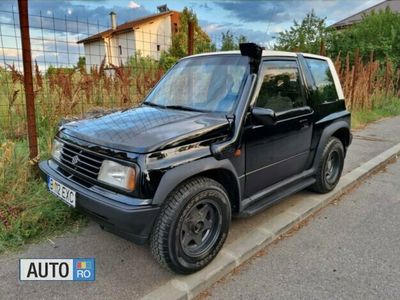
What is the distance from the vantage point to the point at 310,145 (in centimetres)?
371

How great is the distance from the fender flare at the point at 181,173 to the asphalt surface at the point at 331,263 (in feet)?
2.81

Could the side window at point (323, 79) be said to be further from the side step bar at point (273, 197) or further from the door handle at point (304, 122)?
the side step bar at point (273, 197)

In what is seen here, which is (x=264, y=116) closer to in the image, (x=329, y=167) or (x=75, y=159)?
(x=75, y=159)

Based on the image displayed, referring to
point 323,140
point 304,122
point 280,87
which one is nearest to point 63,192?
point 280,87

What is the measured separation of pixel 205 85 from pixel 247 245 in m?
1.57

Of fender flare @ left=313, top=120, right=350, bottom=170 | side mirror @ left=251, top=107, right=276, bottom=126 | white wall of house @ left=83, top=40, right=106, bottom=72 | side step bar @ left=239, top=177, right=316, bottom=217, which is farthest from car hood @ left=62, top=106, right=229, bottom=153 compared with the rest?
white wall of house @ left=83, top=40, right=106, bottom=72

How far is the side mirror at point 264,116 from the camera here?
270 cm

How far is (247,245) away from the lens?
2.90 m

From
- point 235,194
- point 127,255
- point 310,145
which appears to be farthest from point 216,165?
point 310,145

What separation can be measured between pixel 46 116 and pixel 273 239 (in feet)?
13.4

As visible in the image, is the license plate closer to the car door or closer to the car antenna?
the car door

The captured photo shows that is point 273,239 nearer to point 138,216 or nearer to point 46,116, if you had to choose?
point 138,216

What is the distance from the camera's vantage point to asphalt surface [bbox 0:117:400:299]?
2305 millimetres

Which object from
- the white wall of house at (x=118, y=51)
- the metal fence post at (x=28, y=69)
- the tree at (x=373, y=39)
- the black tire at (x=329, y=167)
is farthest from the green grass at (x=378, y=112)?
the metal fence post at (x=28, y=69)
